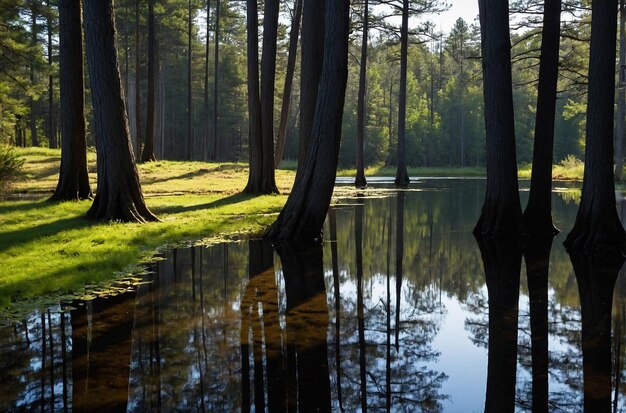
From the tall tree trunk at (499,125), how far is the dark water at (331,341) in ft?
9.14

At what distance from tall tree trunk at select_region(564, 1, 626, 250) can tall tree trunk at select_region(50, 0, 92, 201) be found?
11.2 metres

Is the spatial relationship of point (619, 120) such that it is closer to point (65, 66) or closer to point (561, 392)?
point (65, 66)

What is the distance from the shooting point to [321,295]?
682cm

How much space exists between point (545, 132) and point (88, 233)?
9598 millimetres

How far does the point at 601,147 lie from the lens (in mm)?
10117

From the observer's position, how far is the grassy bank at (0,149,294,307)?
711cm

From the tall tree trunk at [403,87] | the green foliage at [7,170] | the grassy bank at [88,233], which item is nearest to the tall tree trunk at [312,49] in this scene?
the grassy bank at [88,233]

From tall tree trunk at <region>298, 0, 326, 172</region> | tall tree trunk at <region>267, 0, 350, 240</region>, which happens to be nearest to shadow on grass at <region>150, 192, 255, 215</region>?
tall tree trunk at <region>298, 0, 326, 172</region>

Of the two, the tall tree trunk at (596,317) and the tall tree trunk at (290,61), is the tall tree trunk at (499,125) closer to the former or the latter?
the tall tree trunk at (596,317)

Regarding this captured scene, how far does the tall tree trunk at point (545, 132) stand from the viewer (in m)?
12.2

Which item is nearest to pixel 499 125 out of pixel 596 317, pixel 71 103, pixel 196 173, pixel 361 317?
pixel 596 317

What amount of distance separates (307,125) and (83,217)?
235 inches

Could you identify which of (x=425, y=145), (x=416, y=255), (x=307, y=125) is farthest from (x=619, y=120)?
(x=425, y=145)

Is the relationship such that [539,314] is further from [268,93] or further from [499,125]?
[268,93]
